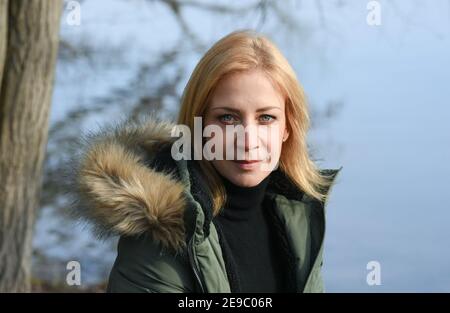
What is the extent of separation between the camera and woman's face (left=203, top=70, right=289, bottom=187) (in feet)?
7.11

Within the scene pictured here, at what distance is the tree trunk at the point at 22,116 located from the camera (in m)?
3.54

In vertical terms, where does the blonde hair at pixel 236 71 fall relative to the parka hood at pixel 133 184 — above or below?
above

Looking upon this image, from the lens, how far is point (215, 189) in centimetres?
225

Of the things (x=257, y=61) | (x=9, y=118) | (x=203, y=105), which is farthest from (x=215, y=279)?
(x=9, y=118)

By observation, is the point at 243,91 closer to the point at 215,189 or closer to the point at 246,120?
the point at 246,120

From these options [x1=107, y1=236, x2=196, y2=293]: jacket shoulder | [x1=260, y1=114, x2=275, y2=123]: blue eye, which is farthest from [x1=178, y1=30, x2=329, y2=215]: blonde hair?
[x1=107, y1=236, x2=196, y2=293]: jacket shoulder

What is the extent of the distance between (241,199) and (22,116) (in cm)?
177

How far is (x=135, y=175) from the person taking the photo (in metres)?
2.15

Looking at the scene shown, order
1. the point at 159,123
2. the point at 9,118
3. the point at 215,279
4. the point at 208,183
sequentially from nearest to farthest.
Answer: the point at 215,279, the point at 208,183, the point at 159,123, the point at 9,118

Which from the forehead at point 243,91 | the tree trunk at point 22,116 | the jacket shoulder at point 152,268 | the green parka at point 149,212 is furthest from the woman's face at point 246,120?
the tree trunk at point 22,116

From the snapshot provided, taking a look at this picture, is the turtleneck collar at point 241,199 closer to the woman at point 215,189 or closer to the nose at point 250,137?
the woman at point 215,189

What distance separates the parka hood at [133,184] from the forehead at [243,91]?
257 millimetres
